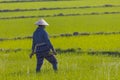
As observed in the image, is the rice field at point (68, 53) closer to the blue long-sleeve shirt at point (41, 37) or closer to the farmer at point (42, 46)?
the farmer at point (42, 46)

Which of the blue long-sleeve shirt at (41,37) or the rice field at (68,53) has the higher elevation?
the blue long-sleeve shirt at (41,37)

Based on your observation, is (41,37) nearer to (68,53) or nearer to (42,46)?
(42,46)

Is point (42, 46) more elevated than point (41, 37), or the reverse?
point (41, 37)

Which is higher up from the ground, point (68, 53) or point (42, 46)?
point (42, 46)

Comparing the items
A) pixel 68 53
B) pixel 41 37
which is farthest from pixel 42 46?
pixel 68 53

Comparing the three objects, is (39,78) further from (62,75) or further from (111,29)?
(111,29)

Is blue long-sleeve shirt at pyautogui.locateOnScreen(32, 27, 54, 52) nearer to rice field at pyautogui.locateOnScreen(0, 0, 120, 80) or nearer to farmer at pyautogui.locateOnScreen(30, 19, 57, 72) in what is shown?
farmer at pyautogui.locateOnScreen(30, 19, 57, 72)

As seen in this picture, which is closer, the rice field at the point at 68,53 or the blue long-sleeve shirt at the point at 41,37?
the rice field at the point at 68,53

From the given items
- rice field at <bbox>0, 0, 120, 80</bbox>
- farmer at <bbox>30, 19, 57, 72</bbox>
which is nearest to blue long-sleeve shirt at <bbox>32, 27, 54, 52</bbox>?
farmer at <bbox>30, 19, 57, 72</bbox>

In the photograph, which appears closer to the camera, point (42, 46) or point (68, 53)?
point (42, 46)

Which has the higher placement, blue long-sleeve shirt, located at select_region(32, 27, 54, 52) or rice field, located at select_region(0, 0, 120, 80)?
blue long-sleeve shirt, located at select_region(32, 27, 54, 52)

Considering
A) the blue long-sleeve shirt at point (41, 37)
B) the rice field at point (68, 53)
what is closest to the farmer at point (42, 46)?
the blue long-sleeve shirt at point (41, 37)

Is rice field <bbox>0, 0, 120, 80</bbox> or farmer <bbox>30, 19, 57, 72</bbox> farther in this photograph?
farmer <bbox>30, 19, 57, 72</bbox>

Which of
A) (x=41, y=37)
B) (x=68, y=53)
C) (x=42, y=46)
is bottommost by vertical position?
(x=68, y=53)
